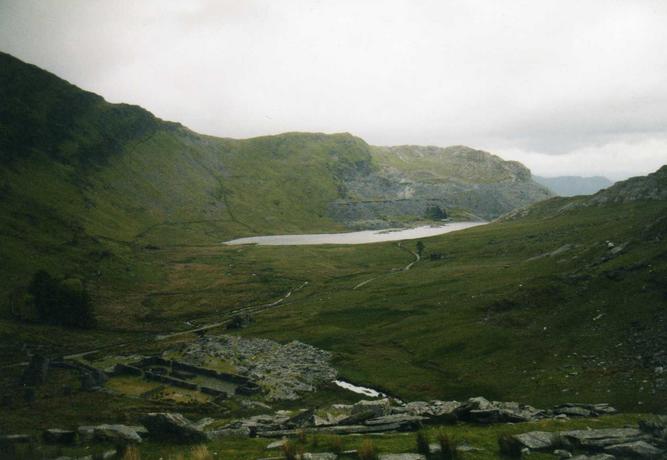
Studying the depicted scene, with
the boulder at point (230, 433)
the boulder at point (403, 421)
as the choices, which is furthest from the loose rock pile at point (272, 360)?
the boulder at point (403, 421)

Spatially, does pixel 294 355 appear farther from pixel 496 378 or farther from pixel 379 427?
pixel 379 427

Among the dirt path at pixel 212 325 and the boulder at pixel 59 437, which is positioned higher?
the boulder at pixel 59 437

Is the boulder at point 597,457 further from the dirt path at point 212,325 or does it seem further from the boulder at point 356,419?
the dirt path at point 212,325

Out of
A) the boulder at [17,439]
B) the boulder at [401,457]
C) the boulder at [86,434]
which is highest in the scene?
the boulder at [401,457]

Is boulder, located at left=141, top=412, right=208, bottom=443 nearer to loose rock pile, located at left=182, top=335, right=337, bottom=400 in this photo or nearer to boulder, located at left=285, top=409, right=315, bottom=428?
boulder, located at left=285, top=409, right=315, bottom=428

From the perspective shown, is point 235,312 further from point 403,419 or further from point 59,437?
point 403,419

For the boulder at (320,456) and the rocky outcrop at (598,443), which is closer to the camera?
the rocky outcrop at (598,443)

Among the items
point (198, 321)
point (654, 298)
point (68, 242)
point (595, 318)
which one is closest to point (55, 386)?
point (198, 321)

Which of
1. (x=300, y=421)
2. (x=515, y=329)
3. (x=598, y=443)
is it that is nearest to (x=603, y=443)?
(x=598, y=443)
